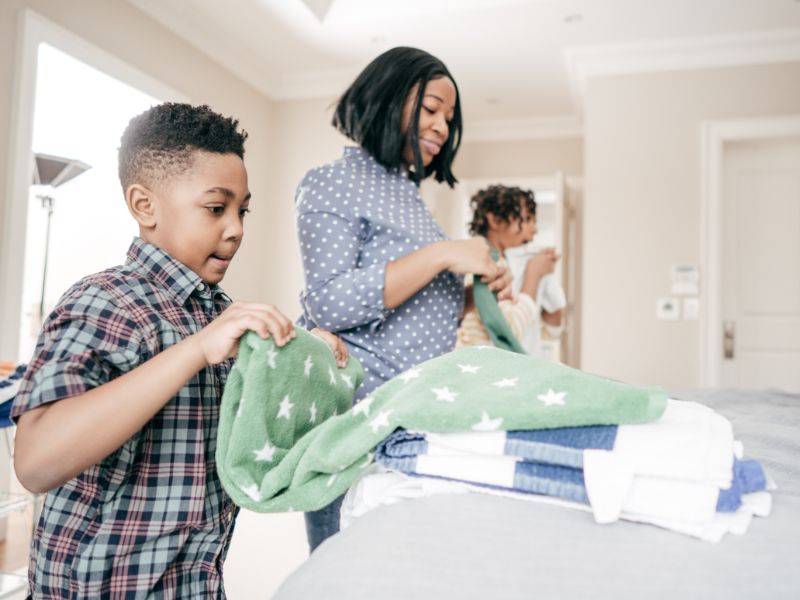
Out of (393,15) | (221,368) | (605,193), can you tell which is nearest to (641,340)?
(605,193)

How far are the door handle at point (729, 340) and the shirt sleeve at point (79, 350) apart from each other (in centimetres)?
403

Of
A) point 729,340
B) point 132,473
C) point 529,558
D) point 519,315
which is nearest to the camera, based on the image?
point 529,558

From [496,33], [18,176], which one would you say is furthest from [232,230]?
[496,33]

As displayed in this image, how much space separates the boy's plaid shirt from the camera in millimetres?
627

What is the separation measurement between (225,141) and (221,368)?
0.28 metres

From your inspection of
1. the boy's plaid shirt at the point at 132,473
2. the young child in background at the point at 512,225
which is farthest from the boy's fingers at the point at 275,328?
the young child in background at the point at 512,225

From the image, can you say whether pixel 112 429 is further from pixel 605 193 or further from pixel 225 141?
pixel 605 193

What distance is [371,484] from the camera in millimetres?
634

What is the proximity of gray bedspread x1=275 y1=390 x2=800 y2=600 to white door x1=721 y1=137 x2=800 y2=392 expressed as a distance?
151 inches

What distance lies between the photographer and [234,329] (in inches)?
24.6

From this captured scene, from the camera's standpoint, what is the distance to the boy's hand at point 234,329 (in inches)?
24.6

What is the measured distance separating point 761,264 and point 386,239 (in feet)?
12.0

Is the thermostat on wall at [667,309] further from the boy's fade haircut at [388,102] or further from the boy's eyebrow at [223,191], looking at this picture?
the boy's eyebrow at [223,191]

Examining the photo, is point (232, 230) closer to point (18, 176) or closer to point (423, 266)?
point (423, 266)
